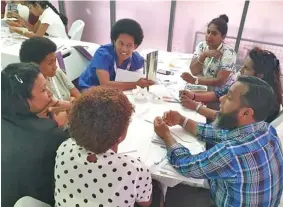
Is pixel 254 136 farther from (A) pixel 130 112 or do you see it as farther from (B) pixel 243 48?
(B) pixel 243 48

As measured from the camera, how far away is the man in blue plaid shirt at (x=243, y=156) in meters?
1.07

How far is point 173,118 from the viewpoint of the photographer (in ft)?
5.01

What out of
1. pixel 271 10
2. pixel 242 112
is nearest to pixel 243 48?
pixel 271 10

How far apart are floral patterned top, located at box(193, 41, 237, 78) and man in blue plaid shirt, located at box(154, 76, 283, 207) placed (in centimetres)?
100

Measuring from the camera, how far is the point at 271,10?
139 inches

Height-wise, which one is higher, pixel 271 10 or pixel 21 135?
pixel 271 10

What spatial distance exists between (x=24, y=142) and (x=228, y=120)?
88cm

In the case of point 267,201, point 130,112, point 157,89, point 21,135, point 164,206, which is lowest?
point 164,206

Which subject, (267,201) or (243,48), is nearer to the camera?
(267,201)

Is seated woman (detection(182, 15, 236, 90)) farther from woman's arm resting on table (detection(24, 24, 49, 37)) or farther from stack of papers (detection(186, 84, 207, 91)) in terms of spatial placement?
woman's arm resting on table (detection(24, 24, 49, 37))

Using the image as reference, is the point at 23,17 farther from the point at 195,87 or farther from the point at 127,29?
the point at 195,87

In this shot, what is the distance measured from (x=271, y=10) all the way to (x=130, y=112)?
3.28 meters

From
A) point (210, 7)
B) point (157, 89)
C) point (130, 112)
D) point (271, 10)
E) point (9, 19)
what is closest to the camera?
point (130, 112)

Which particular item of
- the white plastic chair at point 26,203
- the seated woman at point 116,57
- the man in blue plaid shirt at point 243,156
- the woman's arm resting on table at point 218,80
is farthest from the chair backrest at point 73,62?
the white plastic chair at point 26,203
